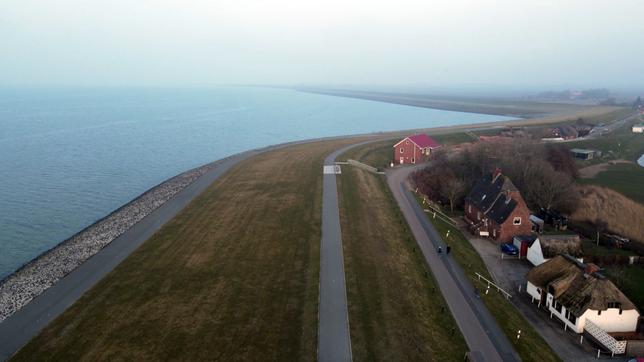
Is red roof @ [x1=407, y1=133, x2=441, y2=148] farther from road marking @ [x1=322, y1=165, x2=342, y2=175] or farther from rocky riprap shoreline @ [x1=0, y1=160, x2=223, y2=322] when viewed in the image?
rocky riprap shoreline @ [x1=0, y1=160, x2=223, y2=322]

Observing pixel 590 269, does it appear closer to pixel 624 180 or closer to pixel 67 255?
pixel 67 255

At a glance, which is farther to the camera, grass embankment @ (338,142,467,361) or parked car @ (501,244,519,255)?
parked car @ (501,244,519,255)

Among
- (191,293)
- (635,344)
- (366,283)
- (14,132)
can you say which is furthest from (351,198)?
(14,132)

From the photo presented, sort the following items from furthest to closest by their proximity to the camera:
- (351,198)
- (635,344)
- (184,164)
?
(184,164) → (351,198) → (635,344)

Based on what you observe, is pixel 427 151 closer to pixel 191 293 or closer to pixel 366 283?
pixel 366 283

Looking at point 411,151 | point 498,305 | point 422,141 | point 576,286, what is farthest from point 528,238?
point 422,141

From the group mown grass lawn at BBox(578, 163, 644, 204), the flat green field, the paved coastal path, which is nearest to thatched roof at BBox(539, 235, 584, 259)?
mown grass lawn at BBox(578, 163, 644, 204)

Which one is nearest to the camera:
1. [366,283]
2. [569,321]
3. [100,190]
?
[569,321]
